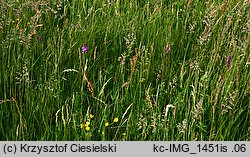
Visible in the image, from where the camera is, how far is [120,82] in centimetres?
258

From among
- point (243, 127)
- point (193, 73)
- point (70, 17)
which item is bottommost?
point (243, 127)

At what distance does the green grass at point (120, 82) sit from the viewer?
2.28 metres

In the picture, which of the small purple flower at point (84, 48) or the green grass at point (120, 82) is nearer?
the green grass at point (120, 82)

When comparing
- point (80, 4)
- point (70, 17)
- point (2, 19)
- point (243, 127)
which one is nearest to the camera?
point (243, 127)

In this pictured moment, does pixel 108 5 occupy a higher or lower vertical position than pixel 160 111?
higher

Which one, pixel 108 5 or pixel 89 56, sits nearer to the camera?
pixel 89 56

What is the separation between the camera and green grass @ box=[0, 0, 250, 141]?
228 centimetres

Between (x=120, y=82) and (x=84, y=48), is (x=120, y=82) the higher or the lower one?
the lower one

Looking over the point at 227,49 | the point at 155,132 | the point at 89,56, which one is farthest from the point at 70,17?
the point at 155,132

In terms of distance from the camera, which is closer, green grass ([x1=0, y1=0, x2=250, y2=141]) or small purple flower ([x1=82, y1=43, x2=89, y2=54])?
green grass ([x1=0, y1=0, x2=250, y2=141])

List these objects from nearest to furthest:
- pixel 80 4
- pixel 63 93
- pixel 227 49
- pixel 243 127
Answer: pixel 243 127, pixel 63 93, pixel 227 49, pixel 80 4

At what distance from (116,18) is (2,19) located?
0.71 metres

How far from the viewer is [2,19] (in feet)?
9.75

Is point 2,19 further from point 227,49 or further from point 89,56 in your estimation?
point 227,49
